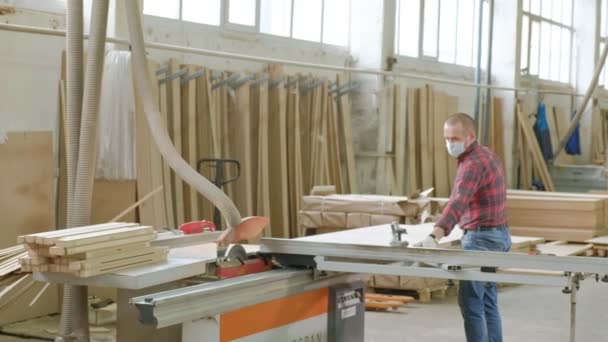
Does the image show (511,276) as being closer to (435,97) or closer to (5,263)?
(5,263)

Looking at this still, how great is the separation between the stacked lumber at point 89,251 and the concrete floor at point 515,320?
10.1 feet

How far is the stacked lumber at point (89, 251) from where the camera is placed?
307cm

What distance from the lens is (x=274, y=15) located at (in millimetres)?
9297

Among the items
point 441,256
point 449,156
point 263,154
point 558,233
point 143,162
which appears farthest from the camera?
point 449,156

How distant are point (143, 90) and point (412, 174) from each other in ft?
24.5

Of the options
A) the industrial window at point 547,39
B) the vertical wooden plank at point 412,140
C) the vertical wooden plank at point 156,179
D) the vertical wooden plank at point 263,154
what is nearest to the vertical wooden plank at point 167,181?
the vertical wooden plank at point 156,179

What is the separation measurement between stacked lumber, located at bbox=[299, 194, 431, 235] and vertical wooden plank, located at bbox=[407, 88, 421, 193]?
277 cm

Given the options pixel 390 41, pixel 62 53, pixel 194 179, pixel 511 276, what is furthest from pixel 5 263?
pixel 390 41

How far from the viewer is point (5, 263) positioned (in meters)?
3.81

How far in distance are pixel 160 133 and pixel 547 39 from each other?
12.9 m

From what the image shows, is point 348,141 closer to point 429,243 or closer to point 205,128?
point 205,128

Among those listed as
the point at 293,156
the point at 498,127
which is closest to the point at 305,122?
the point at 293,156

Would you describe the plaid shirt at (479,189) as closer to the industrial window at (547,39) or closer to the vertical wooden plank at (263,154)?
the vertical wooden plank at (263,154)

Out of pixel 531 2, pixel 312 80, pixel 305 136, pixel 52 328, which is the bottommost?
pixel 52 328
